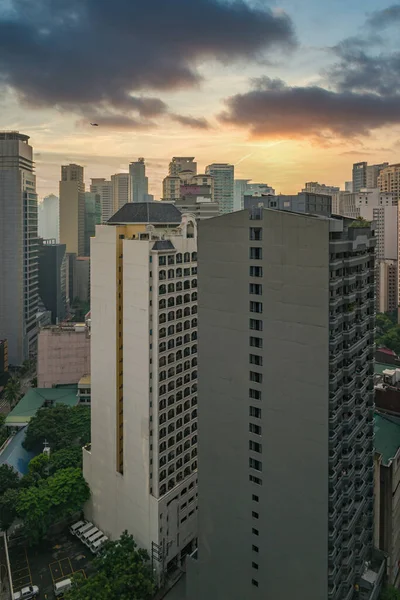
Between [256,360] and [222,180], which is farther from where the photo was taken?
[222,180]

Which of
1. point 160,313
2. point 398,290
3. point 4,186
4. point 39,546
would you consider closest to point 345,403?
point 160,313

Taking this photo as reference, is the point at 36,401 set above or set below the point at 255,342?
below

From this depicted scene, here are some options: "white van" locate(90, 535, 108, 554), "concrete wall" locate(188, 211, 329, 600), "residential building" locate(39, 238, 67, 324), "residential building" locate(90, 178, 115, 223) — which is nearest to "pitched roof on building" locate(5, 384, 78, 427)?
"white van" locate(90, 535, 108, 554)

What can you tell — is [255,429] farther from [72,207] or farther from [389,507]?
[72,207]

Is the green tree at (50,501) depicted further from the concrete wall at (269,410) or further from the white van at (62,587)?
the concrete wall at (269,410)

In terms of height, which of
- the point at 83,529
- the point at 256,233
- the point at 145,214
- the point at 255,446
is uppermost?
the point at 145,214

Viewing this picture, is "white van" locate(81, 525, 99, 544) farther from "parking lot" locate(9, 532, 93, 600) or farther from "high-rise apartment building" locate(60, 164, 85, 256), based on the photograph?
"high-rise apartment building" locate(60, 164, 85, 256)

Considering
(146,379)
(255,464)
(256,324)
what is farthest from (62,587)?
(256,324)
